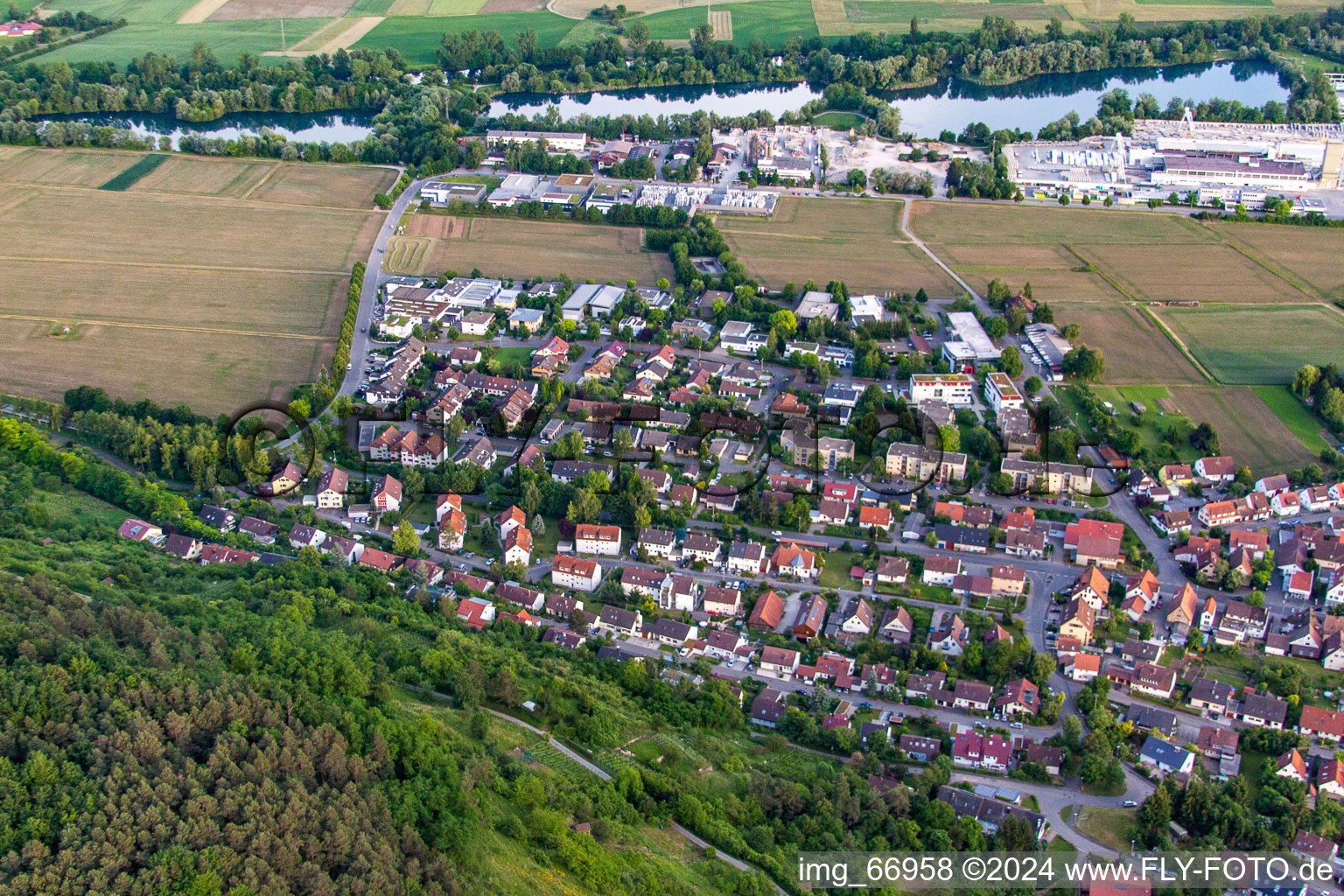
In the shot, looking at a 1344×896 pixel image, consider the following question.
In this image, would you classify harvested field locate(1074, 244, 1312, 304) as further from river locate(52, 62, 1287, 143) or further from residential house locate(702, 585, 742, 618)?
residential house locate(702, 585, 742, 618)

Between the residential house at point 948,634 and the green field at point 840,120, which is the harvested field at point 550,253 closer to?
the green field at point 840,120

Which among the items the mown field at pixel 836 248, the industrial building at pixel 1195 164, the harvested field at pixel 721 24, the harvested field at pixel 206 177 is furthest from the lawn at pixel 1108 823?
the harvested field at pixel 721 24

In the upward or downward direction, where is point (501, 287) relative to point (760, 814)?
upward

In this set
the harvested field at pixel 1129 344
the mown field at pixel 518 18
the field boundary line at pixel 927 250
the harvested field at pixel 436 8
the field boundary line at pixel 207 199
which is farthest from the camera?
the harvested field at pixel 436 8

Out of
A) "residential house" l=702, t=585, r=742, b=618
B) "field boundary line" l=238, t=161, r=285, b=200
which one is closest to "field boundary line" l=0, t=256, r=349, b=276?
"field boundary line" l=238, t=161, r=285, b=200

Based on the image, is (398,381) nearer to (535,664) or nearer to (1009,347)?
(535,664)

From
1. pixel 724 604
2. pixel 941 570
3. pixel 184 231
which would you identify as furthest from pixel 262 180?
pixel 941 570

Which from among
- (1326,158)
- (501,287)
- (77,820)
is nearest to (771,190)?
(501,287)
